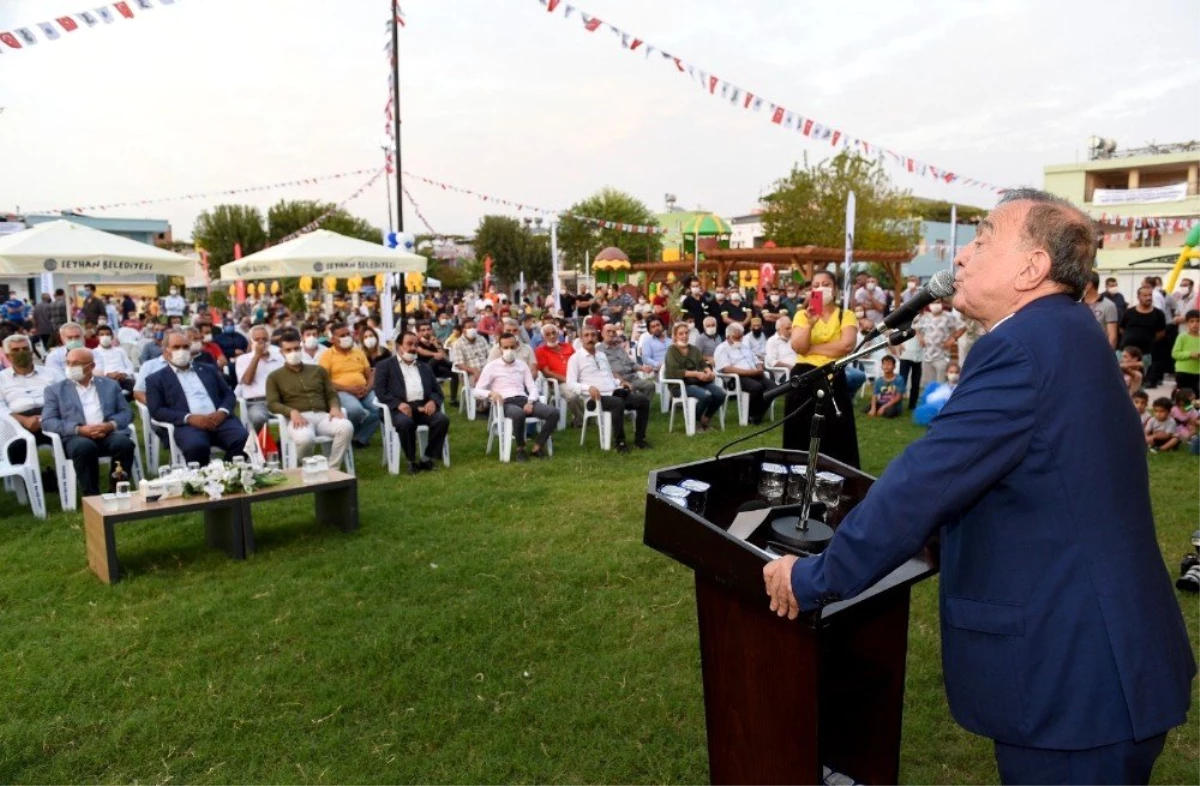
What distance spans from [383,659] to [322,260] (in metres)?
8.12

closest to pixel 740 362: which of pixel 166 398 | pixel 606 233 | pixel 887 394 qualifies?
pixel 887 394

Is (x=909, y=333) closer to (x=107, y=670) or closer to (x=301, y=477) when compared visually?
(x=107, y=670)

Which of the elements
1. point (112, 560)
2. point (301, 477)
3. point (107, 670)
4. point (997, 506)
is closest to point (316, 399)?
point (301, 477)

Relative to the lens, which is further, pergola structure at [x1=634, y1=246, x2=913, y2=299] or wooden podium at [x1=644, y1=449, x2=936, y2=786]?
pergola structure at [x1=634, y1=246, x2=913, y2=299]

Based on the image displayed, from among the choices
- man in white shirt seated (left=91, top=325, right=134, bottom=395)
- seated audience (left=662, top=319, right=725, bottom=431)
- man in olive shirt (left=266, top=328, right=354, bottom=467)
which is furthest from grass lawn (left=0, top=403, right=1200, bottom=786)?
man in white shirt seated (left=91, top=325, right=134, bottom=395)

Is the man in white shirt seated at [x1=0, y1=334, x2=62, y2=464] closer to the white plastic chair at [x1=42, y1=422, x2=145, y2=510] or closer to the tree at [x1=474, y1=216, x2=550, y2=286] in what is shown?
the white plastic chair at [x1=42, y1=422, x2=145, y2=510]

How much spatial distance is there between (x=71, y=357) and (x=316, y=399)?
2.02 m

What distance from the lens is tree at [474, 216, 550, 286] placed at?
51.9 m

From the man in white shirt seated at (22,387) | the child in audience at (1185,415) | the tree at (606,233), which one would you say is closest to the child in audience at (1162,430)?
the child in audience at (1185,415)

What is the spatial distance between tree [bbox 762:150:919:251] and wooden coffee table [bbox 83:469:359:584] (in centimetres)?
2504

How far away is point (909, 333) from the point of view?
213 cm

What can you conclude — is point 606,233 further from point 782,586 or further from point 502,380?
point 782,586

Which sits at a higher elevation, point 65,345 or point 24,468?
point 65,345

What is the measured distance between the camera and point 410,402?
8.26 m
